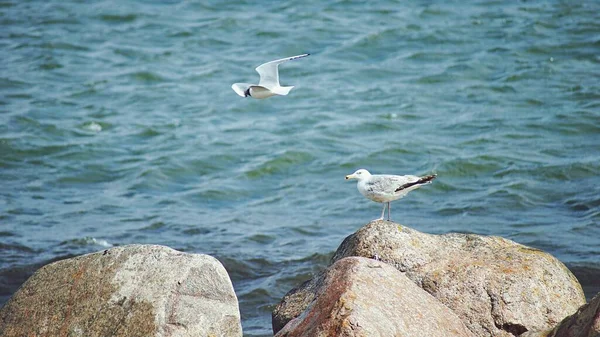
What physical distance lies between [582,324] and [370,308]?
4.69 feet

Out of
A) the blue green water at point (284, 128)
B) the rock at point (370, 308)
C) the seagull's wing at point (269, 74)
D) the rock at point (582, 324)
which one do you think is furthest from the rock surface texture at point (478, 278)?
the seagull's wing at point (269, 74)

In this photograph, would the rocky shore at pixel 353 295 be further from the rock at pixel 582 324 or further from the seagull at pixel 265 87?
the seagull at pixel 265 87

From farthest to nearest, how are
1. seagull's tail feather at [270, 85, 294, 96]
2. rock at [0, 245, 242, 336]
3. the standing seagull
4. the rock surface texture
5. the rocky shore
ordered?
seagull's tail feather at [270, 85, 294, 96] < the standing seagull < the rock surface texture < rock at [0, 245, 242, 336] < the rocky shore

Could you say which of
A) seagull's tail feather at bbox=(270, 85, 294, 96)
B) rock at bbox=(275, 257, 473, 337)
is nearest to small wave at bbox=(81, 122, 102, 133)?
seagull's tail feather at bbox=(270, 85, 294, 96)

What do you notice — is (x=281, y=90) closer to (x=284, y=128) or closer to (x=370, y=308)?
(x=370, y=308)

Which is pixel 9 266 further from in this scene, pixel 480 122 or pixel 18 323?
pixel 480 122

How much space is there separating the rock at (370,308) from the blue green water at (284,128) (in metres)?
2.92

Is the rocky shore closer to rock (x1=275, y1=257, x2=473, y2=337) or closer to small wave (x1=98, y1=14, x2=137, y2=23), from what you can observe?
rock (x1=275, y1=257, x2=473, y2=337)

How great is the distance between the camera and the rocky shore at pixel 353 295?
5676mm

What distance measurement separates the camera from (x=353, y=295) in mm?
5543

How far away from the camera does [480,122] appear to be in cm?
1602

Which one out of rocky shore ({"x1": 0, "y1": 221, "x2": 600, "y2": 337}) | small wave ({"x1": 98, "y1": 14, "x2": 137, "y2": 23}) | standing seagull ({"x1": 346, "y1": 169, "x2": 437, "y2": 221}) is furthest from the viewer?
small wave ({"x1": 98, "y1": 14, "x2": 137, "y2": 23})

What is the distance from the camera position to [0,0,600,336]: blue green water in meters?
11.7

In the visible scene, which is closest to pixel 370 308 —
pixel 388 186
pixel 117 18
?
pixel 388 186
